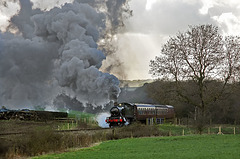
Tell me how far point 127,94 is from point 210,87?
5593 centimetres

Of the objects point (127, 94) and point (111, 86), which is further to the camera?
point (127, 94)

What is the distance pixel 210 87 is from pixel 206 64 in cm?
350

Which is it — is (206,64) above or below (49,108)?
above

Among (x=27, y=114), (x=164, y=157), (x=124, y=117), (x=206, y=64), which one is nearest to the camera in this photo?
A: (x=164, y=157)

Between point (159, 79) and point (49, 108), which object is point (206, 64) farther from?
point (49, 108)

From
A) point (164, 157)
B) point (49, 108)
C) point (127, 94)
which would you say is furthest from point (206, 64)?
point (127, 94)

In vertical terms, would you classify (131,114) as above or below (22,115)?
above

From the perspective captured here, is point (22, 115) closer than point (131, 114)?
No

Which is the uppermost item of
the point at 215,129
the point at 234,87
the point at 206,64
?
the point at 206,64

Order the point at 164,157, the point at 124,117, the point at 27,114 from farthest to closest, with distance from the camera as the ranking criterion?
1. the point at 27,114
2. the point at 124,117
3. the point at 164,157

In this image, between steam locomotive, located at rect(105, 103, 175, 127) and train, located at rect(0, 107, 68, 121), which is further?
train, located at rect(0, 107, 68, 121)

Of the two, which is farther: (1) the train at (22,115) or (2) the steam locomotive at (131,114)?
(1) the train at (22,115)

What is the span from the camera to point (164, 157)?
16672 mm

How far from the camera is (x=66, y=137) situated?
2334 cm
